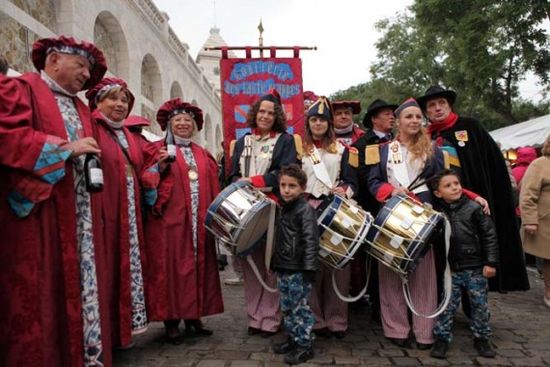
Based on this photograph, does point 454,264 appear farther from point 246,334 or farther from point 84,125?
point 84,125

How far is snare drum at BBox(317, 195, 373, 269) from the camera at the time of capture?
340 cm

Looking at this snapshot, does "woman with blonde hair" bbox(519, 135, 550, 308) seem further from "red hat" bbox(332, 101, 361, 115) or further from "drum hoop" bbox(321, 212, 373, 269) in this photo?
"drum hoop" bbox(321, 212, 373, 269)

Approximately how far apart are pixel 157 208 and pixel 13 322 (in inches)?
58.7

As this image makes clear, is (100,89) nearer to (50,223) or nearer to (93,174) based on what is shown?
(93,174)

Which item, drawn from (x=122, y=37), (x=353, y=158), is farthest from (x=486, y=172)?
(x=122, y=37)

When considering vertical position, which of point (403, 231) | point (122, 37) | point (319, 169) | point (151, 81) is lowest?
point (403, 231)

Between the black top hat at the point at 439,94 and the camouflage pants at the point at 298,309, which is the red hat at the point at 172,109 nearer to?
the camouflage pants at the point at 298,309

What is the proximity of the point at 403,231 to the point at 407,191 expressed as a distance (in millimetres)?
462

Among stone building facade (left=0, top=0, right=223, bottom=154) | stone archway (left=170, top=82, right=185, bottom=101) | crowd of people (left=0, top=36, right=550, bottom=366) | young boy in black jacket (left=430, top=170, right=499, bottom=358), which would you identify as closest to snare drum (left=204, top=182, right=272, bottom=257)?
crowd of people (left=0, top=36, right=550, bottom=366)

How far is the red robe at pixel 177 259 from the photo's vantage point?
371 cm

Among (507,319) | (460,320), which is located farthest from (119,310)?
(507,319)

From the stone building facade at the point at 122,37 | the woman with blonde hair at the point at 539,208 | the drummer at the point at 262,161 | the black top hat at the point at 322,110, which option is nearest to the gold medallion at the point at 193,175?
the drummer at the point at 262,161

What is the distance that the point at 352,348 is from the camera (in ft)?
12.0

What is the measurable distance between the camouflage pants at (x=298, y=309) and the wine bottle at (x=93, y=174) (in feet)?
5.19
